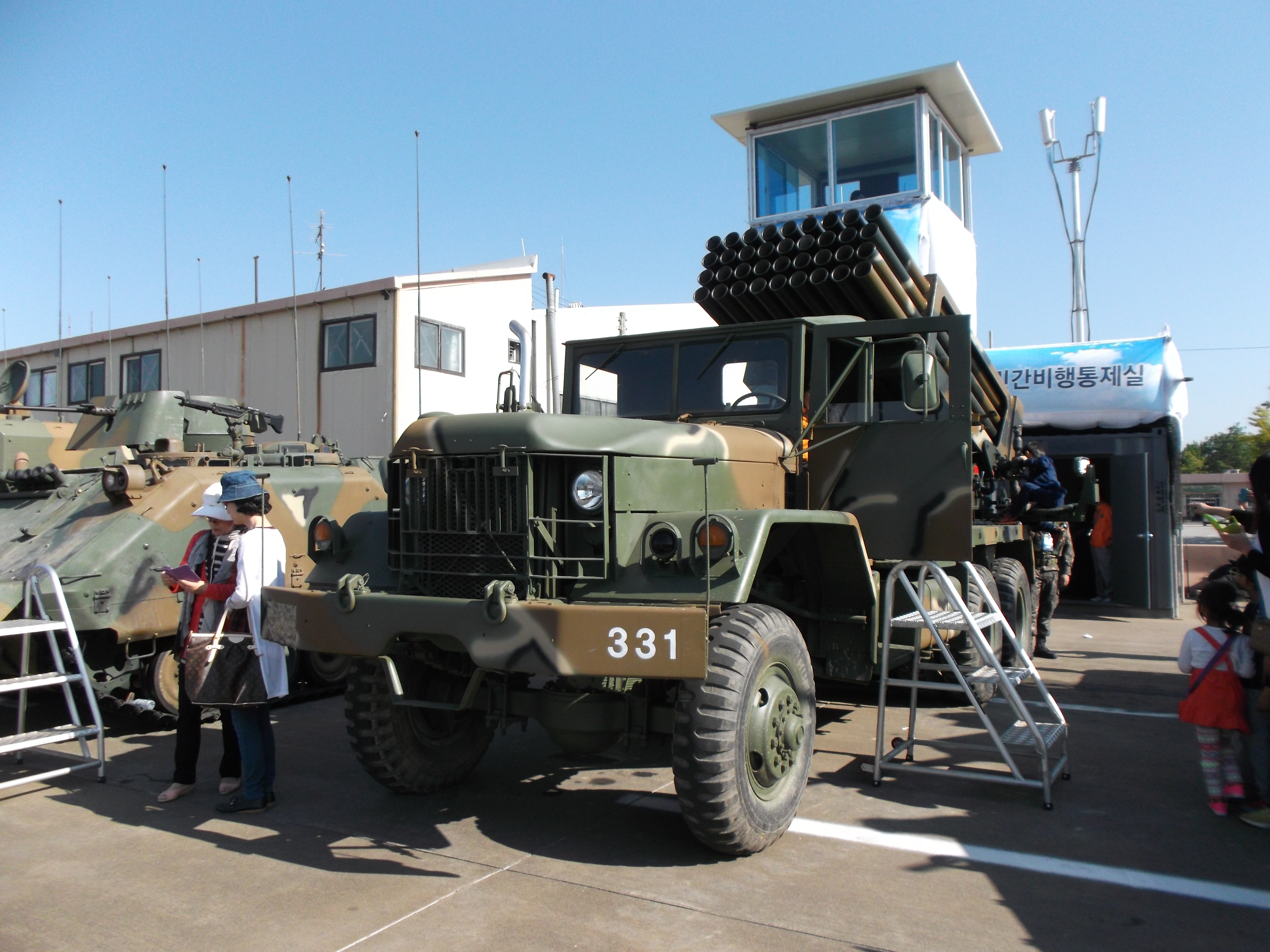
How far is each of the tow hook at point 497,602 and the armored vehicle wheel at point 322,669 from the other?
425 cm

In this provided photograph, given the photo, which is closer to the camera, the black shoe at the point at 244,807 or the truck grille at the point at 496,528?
the truck grille at the point at 496,528

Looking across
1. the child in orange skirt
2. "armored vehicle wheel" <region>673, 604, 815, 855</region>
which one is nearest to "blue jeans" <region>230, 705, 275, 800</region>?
"armored vehicle wheel" <region>673, 604, 815, 855</region>

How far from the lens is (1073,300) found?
66.7ft

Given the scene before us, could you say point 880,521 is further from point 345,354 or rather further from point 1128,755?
point 345,354

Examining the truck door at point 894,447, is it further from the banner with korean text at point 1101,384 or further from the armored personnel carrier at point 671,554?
the banner with korean text at point 1101,384

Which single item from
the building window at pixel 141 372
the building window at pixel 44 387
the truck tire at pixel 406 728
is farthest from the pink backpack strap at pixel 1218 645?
the building window at pixel 44 387

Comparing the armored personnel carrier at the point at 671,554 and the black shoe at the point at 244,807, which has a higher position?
the armored personnel carrier at the point at 671,554

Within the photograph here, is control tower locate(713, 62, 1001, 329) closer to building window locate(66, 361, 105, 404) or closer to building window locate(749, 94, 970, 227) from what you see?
building window locate(749, 94, 970, 227)

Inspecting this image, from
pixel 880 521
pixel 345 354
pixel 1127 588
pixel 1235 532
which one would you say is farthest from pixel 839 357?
pixel 345 354

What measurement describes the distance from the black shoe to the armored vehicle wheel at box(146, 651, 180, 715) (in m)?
2.03

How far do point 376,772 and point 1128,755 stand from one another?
423 centimetres

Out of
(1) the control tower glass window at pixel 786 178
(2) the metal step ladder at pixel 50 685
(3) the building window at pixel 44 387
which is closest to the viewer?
(2) the metal step ladder at pixel 50 685

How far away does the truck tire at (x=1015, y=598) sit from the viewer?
24.6 feet

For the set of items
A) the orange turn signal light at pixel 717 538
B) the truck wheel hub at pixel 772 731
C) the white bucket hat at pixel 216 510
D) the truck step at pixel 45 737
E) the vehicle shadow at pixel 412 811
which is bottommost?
the vehicle shadow at pixel 412 811
